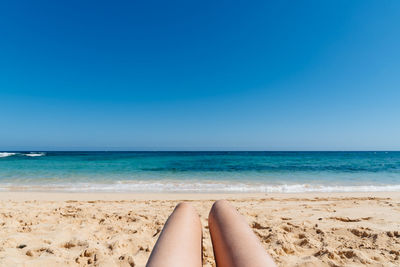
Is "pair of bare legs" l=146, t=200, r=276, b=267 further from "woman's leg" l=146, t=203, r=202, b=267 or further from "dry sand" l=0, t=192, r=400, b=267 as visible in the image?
"dry sand" l=0, t=192, r=400, b=267

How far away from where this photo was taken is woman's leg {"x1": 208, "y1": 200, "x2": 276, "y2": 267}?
1080 millimetres

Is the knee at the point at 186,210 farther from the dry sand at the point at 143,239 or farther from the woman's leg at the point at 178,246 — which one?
the dry sand at the point at 143,239

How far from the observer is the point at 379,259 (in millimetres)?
2457

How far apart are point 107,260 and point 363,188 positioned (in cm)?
1124

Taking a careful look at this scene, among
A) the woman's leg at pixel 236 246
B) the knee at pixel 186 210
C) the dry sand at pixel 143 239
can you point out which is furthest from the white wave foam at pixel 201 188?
the woman's leg at pixel 236 246

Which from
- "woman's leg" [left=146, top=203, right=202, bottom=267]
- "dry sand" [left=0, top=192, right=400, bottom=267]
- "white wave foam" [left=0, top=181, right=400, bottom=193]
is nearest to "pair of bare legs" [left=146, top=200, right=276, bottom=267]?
"woman's leg" [left=146, top=203, right=202, bottom=267]

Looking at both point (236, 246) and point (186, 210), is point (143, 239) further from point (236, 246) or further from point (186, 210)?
point (236, 246)

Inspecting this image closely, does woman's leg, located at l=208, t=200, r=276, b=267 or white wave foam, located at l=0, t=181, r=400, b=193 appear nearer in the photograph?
woman's leg, located at l=208, t=200, r=276, b=267

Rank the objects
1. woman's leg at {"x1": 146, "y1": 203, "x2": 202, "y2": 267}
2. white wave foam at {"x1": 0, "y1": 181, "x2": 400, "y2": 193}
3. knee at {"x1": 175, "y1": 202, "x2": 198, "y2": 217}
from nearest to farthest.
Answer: woman's leg at {"x1": 146, "y1": 203, "x2": 202, "y2": 267} → knee at {"x1": 175, "y1": 202, "x2": 198, "y2": 217} → white wave foam at {"x1": 0, "y1": 181, "x2": 400, "y2": 193}

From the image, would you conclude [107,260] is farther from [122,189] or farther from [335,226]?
[122,189]

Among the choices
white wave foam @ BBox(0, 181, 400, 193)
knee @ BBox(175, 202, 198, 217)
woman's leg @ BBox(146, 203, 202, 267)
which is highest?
woman's leg @ BBox(146, 203, 202, 267)

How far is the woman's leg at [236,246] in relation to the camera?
108 cm

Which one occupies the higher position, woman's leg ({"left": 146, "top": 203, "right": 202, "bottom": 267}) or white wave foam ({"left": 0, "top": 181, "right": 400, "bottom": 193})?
woman's leg ({"left": 146, "top": 203, "right": 202, "bottom": 267})

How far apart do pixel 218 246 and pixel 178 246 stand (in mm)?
346
